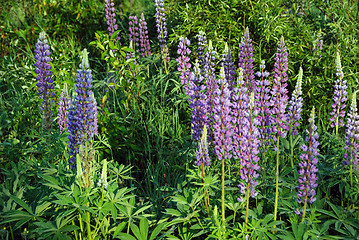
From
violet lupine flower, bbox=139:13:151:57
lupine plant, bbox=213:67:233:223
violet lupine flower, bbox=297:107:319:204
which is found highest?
violet lupine flower, bbox=139:13:151:57

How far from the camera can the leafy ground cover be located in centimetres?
232

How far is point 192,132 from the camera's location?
283 centimetres

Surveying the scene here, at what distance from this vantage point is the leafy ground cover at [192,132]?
232 cm

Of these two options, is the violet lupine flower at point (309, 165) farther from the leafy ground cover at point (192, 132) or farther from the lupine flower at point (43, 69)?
the lupine flower at point (43, 69)

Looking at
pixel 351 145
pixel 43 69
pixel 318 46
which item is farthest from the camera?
pixel 318 46

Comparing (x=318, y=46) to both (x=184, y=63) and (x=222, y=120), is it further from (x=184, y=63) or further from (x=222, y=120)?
(x=222, y=120)

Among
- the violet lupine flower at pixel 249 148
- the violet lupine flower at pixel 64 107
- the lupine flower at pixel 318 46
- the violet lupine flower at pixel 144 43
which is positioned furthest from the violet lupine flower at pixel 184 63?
the lupine flower at pixel 318 46

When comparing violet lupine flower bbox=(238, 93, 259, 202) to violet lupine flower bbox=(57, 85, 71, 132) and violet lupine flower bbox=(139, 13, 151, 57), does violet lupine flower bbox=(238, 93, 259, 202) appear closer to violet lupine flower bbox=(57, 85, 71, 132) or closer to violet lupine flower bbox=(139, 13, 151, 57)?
violet lupine flower bbox=(57, 85, 71, 132)

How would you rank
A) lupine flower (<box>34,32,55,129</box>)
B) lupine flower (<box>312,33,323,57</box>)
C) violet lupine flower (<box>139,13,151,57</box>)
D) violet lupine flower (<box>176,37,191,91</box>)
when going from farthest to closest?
violet lupine flower (<box>139,13,151,57</box>)
lupine flower (<box>312,33,323,57</box>)
violet lupine flower (<box>176,37,191,91</box>)
lupine flower (<box>34,32,55,129</box>)

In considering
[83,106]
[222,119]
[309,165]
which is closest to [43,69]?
[83,106]

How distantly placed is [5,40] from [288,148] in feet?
16.4

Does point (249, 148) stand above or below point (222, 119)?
below

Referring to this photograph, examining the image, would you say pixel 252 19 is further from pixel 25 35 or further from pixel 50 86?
pixel 25 35

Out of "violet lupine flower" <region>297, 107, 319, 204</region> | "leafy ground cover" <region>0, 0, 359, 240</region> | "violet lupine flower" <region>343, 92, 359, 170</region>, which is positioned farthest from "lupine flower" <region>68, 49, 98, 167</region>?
"violet lupine flower" <region>343, 92, 359, 170</region>
